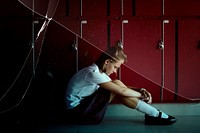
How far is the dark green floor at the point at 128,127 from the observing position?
165 centimetres

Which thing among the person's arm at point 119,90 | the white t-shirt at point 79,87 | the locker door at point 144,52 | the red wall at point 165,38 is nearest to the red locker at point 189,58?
the red wall at point 165,38

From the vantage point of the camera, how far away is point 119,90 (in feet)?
5.68

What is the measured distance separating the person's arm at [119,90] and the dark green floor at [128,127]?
163 mm

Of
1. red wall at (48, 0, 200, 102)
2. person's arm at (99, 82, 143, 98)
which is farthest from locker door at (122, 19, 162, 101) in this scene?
person's arm at (99, 82, 143, 98)

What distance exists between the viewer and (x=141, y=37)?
1346 millimetres

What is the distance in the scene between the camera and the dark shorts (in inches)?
68.7

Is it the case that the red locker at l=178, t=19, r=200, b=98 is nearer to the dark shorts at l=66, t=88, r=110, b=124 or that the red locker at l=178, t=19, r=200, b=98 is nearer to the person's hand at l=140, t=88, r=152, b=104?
the person's hand at l=140, t=88, r=152, b=104

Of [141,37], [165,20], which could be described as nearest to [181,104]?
[165,20]

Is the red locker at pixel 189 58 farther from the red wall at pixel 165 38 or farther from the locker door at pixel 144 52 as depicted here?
the locker door at pixel 144 52

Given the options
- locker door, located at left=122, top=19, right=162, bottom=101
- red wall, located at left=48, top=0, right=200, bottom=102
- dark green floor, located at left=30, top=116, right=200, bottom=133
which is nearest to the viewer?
locker door, located at left=122, top=19, right=162, bottom=101

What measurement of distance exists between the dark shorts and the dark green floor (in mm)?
36

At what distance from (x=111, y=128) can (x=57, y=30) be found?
0.63 m

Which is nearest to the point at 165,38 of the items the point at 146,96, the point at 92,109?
the point at 146,96

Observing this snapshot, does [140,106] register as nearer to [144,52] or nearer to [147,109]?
[147,109]
